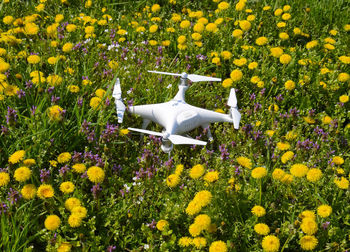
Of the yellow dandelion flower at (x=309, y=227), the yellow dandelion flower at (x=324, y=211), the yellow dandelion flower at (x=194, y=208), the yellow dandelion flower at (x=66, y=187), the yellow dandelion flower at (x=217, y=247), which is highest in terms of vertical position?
the yellow dandelion flower at (x=66, y=187)

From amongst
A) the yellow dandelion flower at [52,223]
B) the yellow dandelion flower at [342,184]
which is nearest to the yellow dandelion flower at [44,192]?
the yellow dandelion flower at [52,223]

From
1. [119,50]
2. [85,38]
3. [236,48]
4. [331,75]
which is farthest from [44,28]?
[331,75]

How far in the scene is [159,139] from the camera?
3.13 meters

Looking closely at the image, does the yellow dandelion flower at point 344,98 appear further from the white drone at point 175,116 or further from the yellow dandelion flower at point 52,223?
the yellow dandelion flower at point 52,223

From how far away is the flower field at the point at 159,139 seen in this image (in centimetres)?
237

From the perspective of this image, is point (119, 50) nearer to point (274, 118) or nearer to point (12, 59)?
point (12, 59)

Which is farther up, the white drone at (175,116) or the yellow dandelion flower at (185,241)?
the white drone at (175,116)

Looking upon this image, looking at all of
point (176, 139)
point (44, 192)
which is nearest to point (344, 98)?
point (176, 139)

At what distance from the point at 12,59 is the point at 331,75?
10.00 ft

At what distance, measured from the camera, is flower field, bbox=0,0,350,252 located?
2.37 m

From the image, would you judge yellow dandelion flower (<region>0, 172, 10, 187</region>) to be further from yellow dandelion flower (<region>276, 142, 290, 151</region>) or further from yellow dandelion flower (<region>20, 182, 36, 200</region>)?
yellow dandelion flower (<region>276, 142, 290, 151</region>)

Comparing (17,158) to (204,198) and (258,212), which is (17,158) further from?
(258,212)

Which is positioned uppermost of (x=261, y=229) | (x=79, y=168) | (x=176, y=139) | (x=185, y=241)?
(x=176, y=139)

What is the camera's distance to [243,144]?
3338 mm
